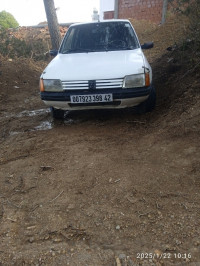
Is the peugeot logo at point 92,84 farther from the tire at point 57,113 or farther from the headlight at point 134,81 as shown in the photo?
the tire at point 57,113

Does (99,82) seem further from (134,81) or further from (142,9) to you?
(142,9)

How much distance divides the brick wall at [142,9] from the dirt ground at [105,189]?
32.2ft

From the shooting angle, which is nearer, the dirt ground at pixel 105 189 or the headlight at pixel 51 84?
the dirt ground at pixel 105 189

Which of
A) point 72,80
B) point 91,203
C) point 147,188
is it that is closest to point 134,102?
point 72,80

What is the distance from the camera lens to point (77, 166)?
3.19m

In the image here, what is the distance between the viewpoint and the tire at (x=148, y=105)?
448 cm

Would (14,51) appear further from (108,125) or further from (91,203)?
(91,203)

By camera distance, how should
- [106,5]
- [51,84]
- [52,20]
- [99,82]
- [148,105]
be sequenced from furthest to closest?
[106,5], [52,20], [148,105], [51,84], [99,82]

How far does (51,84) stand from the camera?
13.7ft

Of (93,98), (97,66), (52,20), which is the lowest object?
(93,98)

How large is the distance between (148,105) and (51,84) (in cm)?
176

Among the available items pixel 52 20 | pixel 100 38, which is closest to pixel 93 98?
pixel 100 38

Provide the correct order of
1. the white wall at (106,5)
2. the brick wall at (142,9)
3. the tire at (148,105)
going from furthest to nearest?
the white wall at (106,5) → the brick wall at (142,9) → the tire at (148,105)

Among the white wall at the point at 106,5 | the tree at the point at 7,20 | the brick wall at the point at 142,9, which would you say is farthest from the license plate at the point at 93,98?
the white wall at the point at 106,5
